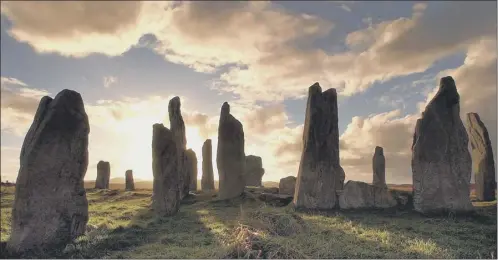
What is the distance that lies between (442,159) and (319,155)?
7316mm

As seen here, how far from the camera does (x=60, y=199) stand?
1747 centimetres

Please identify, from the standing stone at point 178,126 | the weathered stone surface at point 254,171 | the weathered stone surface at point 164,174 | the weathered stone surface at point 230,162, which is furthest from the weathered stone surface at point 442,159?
the weathered stone surface at point 254,171

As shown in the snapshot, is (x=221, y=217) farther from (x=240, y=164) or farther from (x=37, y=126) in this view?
(x=37, y=126)

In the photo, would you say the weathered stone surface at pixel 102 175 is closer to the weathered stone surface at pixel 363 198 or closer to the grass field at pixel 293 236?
the grass field at pixel 293 236

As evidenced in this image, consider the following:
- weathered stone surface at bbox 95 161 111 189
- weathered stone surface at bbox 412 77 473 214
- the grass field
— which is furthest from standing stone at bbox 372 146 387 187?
weathered stone surface at bbox 95 161 111 189

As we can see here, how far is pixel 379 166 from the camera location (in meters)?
42.7

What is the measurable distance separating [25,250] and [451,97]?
23280 millimetres

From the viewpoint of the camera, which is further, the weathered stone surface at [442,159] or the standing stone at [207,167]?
the standing stone at [207,167]

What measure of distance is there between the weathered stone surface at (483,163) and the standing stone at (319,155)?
536 inches

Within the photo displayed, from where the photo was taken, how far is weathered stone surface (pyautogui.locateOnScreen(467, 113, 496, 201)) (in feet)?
113

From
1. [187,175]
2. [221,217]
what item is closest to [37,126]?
[221,217]

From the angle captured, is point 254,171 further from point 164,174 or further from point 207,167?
point 164,174

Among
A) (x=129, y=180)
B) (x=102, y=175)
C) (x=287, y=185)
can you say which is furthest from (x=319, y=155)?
(x=102, y=175)

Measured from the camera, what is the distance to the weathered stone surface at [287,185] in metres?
38.0
